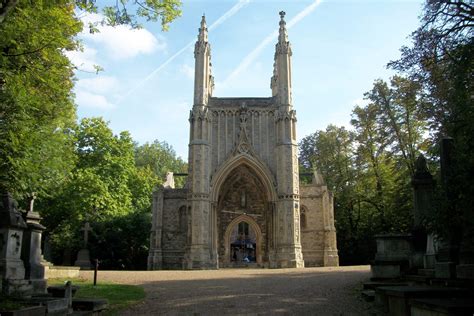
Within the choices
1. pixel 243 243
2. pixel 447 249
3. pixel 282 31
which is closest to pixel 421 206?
pixel 447 249

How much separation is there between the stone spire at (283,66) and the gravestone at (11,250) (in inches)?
887

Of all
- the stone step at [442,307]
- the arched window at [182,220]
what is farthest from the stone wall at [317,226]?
the stone step at [442,307]

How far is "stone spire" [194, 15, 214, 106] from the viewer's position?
29.0 meters

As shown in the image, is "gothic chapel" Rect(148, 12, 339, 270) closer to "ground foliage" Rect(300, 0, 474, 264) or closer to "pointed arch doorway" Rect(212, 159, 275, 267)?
"pointed arch doorway" Rect(212, 159, 275, 267)

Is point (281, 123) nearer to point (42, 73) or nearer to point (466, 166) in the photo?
point (42, 73)

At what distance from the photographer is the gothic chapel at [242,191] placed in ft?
90.3

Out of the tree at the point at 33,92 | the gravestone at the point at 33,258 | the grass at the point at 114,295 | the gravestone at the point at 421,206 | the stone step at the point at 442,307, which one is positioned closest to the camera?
the stone step at the point at 442,307

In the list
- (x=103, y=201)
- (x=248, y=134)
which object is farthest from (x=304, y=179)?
(x=103, y=201)

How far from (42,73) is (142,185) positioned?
26903 millimetres

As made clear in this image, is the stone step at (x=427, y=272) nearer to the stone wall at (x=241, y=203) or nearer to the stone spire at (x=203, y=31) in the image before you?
the stone wall at (x=241, y=203)

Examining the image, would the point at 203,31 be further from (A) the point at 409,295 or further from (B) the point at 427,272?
(A) the point at 409,295

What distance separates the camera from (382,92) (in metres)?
28.5

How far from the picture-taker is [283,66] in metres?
29.8

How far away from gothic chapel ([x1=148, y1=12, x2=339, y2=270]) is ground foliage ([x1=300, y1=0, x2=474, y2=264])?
4527 mm
